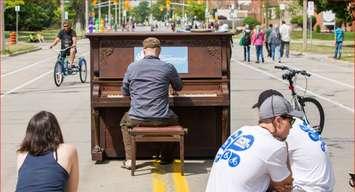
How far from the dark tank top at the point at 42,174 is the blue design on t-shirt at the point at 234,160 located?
1329 mm

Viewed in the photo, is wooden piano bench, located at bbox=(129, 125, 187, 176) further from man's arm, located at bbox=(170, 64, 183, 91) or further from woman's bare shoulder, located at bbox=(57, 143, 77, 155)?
woman's bare shoulder, located at bbox=(57, 143, 77, 155)

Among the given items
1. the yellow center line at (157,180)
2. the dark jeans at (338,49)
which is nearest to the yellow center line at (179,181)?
the yellow center line at (157,180)

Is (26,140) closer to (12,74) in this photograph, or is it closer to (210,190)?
(210,190)

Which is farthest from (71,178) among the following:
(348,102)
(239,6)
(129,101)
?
(239,6)

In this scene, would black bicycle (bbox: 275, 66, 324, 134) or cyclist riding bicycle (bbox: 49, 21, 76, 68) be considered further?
cyclist riding bicycle (bbox: 49, 21, 76, 68)

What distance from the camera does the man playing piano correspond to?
895 centimetres

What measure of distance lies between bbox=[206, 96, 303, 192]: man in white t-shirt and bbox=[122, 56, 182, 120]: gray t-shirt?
447cm

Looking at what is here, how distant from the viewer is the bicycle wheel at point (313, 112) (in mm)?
11727

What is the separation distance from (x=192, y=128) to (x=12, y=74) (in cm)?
1857

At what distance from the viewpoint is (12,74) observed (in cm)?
2752

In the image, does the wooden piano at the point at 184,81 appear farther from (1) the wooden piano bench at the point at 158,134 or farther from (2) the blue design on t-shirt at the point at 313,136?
(2) the blue design on t-shirt at the point at 313,136

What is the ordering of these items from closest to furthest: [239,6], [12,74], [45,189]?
1. [45,189]
2. [12,74]
3. [239,6]

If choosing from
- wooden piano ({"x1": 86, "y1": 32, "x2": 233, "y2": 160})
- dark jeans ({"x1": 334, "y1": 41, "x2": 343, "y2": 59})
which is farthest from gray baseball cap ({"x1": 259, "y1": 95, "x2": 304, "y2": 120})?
dark jeans ({"x1": 334, "y1": 41, "x2": 343, "y2": 59})

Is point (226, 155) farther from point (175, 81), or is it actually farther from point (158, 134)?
point (175, 81)
